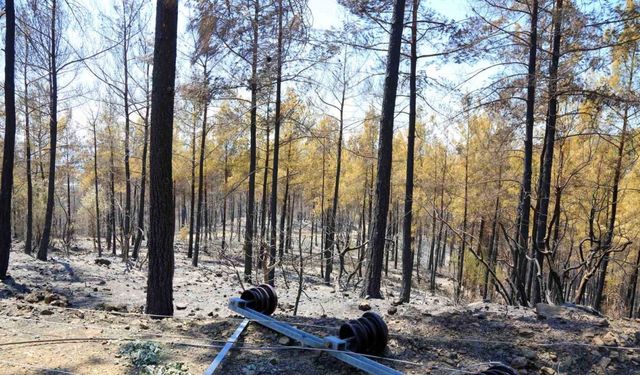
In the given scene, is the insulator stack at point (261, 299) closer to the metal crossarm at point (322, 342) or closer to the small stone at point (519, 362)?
the metal crossarm at point (322, 342)

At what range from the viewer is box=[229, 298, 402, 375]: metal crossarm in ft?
8.16

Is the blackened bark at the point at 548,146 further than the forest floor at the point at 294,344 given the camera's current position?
Yes

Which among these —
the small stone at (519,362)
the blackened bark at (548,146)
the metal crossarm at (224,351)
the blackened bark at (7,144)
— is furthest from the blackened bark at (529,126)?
the blackened bark at (7,144)

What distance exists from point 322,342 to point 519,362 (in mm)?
1492

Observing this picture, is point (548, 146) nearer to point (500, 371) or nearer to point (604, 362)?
point (604, 362)

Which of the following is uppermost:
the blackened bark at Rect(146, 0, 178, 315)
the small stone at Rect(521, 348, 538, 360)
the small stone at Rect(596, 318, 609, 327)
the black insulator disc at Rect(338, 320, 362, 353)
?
the blackened bark at Rect(146, 0, 178, 315)

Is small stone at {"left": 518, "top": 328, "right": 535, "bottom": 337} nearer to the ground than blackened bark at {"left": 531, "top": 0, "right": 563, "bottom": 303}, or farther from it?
nearer to the ground

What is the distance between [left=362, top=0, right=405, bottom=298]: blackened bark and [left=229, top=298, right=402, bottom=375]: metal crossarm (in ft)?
12.7

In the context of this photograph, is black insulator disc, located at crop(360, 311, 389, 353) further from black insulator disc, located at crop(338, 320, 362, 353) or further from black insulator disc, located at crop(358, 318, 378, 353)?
black insulator disc, located at crop(338, 320, 362, 353)

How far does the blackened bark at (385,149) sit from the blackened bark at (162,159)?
3771 mm

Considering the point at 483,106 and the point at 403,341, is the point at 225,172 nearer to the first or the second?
the point at 483,106

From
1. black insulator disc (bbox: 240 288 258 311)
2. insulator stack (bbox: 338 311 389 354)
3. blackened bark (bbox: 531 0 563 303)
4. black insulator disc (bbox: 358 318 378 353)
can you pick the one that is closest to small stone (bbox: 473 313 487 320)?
insulator stack (bbox: 338 311 389 354)

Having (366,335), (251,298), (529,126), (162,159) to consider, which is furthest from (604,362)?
(529,126)

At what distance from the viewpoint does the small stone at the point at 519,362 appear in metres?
2.89
